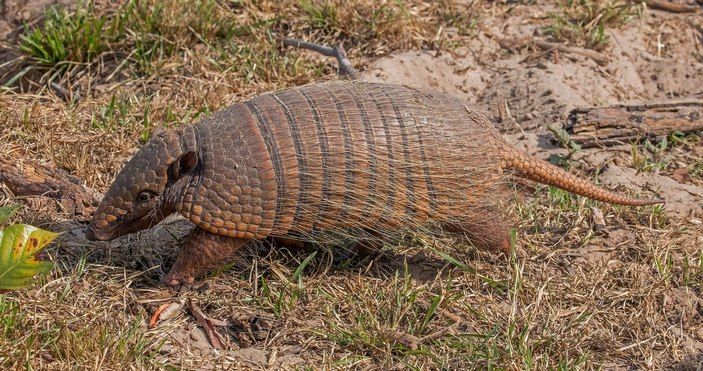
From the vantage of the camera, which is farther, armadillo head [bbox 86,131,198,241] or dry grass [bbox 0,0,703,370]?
armadillo head [bbox 86,131,198,241]

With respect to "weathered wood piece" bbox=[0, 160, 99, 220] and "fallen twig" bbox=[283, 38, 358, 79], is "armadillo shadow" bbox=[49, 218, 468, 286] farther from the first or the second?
"fallen twig" bbox=[283, 38, 358, 79]

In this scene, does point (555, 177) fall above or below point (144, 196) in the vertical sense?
below

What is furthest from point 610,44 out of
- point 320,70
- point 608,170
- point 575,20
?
point 320,70

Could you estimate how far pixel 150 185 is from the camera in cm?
480

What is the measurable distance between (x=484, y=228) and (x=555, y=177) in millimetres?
527

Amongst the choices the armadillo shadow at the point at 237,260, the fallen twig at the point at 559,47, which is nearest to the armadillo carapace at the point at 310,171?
the armadillo shadow at the point at 237,260

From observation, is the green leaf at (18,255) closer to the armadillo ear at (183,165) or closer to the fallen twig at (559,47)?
the armadillo ear at (183,165)

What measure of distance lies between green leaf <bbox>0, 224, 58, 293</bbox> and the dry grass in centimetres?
53

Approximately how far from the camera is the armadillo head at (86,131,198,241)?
478cm

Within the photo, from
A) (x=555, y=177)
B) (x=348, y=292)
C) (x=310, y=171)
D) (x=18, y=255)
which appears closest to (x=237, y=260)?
(x=348, y=292)

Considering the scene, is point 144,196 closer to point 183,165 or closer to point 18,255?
point 183,165

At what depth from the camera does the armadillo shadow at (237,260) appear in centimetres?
526

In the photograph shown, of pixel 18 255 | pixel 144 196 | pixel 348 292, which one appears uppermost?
pixel 18 255

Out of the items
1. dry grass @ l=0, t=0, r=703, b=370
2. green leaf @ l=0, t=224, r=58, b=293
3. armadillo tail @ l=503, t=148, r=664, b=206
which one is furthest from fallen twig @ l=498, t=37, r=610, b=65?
green leaf @ l=0, t=224, r=58, b=293
